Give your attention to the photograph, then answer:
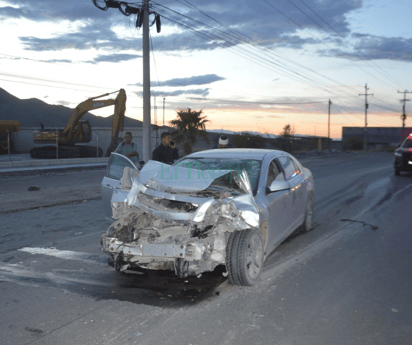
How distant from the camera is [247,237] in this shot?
15.5ft

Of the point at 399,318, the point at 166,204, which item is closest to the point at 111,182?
the point at 166,204

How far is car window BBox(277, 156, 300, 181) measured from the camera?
6.51 meters

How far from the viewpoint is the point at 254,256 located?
4.91 meters

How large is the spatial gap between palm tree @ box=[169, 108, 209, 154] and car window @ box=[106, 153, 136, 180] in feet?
107

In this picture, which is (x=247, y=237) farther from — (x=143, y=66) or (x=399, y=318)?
(x=143, y=66)

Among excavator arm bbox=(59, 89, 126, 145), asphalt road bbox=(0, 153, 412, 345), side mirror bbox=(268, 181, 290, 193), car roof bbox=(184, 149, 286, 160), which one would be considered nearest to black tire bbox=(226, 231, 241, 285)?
asphalt road bbox=(0, 153, 412, 345)

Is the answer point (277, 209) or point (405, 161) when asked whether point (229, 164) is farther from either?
point (405, 161)

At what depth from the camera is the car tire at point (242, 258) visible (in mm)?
4629

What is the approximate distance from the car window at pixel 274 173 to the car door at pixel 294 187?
20cm

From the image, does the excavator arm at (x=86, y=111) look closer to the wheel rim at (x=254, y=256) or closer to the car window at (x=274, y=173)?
the car window at (x=274, y=173)

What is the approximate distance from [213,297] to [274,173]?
2.25 m

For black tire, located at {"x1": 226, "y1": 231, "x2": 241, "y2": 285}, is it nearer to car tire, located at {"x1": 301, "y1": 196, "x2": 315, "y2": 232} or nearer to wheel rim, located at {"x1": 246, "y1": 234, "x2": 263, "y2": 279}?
wheel rim, located at {"x1": 246, "y1": 234, "x2": 263, "y2": 279}

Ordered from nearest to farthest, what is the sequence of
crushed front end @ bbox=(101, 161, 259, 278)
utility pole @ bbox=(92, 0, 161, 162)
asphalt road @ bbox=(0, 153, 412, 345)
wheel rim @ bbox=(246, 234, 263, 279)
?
asphalt road @ bbox=(0, 153, 412, 345) < crushed front end @ bbox=(101, 161, 259, 278) < wheel rim @ bbox=(246, 234, 263, 279) < utility pole @ bbox=(92, 0, 161, 162)

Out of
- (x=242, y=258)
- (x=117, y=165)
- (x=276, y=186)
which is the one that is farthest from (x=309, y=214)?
(x=117, y=165)
